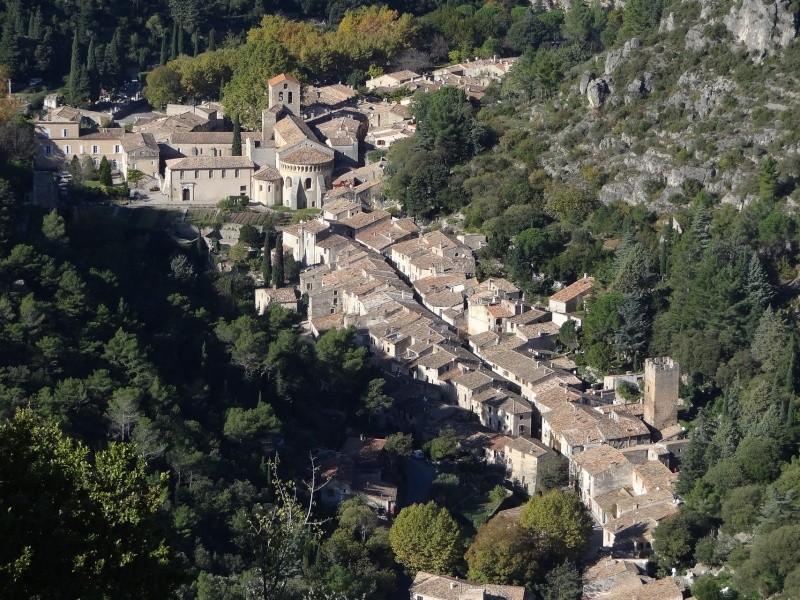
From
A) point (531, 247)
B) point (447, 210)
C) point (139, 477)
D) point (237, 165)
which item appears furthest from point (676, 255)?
point (139, 477)

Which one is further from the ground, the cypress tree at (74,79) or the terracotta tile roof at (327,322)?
the cypress tree at (74,79)

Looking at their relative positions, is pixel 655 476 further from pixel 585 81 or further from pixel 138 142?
pixel 138 142

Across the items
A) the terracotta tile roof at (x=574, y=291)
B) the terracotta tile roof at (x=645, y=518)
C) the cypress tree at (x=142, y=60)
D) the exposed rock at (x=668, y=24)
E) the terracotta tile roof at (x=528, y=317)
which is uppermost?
the exposed rock at (x=668, y=24)

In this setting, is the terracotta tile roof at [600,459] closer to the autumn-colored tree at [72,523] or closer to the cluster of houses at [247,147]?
the cluster of houses at [247,147]

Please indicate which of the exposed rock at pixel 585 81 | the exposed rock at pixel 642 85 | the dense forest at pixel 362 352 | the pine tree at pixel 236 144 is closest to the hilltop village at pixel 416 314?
the pine tree at pixel 236 144

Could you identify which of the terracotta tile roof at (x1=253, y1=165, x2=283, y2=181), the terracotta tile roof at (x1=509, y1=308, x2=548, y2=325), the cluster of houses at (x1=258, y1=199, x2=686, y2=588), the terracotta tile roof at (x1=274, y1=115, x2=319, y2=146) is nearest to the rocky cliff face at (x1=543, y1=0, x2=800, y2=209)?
the cluster of houses at (x1=258, y1=199, x2=686, y2=588)

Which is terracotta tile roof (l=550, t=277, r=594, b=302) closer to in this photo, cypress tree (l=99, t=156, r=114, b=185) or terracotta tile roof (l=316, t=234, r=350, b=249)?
terracotta tile roof (l=316, t=234, r=350, b=249)
